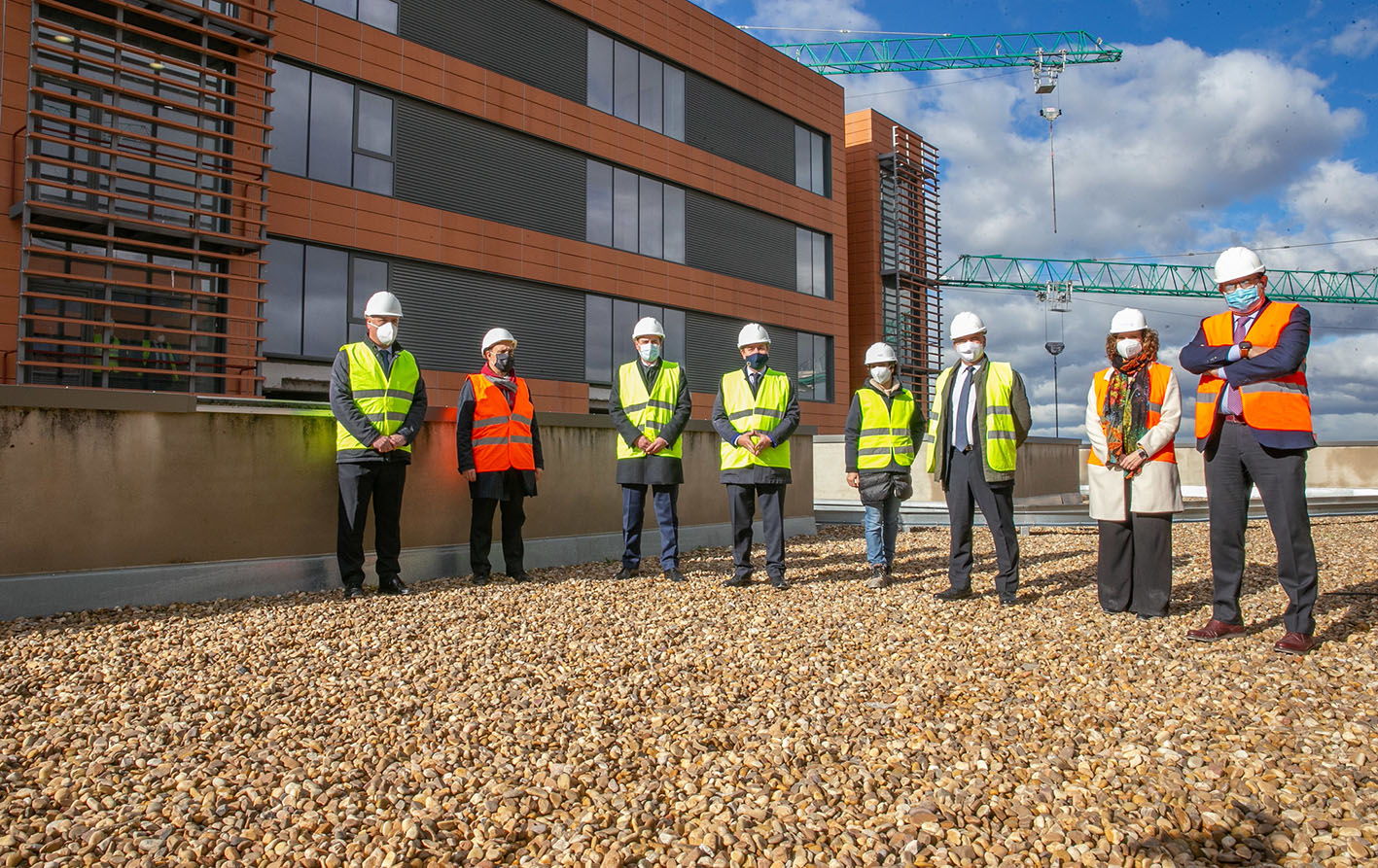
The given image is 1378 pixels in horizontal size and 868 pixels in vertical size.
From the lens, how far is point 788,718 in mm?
3447

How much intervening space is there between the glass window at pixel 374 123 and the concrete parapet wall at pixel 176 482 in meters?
8.86

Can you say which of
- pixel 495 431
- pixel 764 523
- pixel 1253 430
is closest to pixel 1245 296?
pixel 1253 430

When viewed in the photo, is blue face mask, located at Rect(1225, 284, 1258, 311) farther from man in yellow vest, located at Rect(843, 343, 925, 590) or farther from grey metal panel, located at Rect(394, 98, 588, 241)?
grey metal panel, located at Rect(394, 98, 588, 241)

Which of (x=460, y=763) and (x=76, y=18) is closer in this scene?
(x=460, y=763)

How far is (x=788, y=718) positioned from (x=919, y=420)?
14.0ft

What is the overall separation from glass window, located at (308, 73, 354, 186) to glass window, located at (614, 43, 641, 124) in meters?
6.26

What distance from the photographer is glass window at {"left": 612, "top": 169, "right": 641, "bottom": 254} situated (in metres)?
18.5

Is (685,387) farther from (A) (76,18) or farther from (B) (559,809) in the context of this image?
(A) (76,18)

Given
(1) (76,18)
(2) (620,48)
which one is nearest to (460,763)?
(1) (76,18)

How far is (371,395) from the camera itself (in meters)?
6.16

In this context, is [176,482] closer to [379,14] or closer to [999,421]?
[999,421]

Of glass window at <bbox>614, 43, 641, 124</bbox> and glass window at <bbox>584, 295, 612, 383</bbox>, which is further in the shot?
glass window at <bbox>614, 43, 641, 124</bbox>

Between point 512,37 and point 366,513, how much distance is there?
1314cm

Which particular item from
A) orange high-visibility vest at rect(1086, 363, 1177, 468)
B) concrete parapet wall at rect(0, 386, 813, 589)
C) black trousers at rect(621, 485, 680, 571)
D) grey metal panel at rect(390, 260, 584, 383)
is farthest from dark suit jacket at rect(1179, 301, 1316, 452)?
grey metal panel at rect(390, 260, 584, 383)
